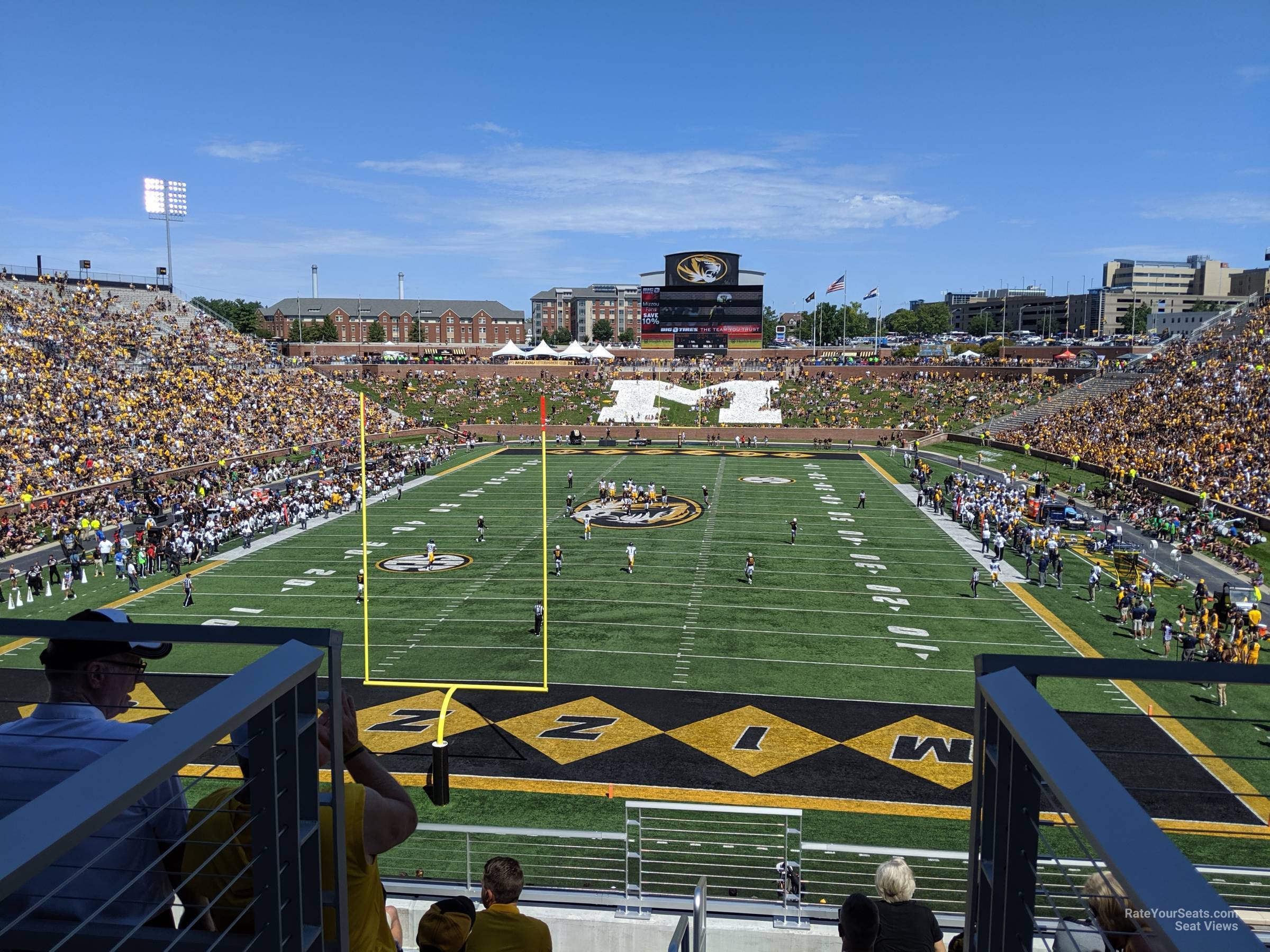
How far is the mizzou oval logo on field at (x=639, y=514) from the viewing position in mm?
33656

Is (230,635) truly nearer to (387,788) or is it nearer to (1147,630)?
(387,788)

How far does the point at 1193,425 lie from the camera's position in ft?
136

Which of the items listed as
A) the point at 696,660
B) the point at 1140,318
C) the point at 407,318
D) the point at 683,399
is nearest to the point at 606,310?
the point at 407,318

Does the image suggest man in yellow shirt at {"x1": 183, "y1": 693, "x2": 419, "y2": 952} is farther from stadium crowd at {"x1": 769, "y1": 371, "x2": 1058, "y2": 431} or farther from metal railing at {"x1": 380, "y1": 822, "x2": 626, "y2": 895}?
stadium crowd at {"x1": 769, "y1": 371, "x2": 1058, "y2": 431}

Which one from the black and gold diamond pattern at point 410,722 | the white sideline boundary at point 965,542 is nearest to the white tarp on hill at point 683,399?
the white sideline boundary at point 965,542

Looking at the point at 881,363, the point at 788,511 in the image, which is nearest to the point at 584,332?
the point at 881,363

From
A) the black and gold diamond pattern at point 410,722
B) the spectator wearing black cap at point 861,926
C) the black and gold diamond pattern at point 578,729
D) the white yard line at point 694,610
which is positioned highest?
the spectator wearing black cap at point 861,926

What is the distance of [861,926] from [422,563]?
24.7 m

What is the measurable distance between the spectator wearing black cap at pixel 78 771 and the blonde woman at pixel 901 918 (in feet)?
11.0

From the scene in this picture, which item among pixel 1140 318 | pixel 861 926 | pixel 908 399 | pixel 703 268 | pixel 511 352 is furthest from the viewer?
pixel 1140 318

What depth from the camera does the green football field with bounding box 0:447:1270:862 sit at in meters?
13.8

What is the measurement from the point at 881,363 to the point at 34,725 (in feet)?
259

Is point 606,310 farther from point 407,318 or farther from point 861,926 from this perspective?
point 861,926

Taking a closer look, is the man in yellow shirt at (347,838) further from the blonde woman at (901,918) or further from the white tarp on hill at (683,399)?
the white tarp on hill at (683,399)
